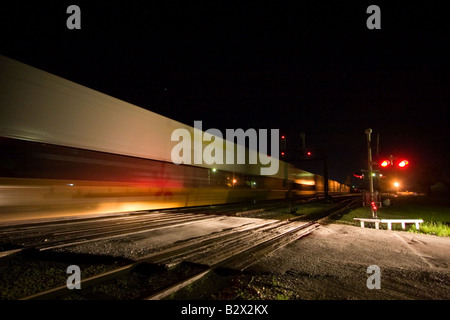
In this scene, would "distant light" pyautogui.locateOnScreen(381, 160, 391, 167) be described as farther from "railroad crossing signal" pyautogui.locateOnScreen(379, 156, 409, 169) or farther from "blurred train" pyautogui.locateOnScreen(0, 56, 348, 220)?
"blurred train" pyautogui.locateOnScreen(0, 56, 348, 220)

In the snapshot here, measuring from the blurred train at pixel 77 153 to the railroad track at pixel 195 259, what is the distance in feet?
22.7

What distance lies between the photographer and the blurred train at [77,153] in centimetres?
830

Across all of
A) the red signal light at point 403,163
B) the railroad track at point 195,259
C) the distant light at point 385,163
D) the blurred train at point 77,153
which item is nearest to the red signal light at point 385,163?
the distant light at point 385,163

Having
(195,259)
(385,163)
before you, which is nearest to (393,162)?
(385,163)

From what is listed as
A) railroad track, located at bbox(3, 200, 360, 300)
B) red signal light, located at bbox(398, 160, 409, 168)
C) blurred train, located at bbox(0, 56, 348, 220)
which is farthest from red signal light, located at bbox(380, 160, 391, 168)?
blurred train, located at bbox(0, 56, 348, 220)

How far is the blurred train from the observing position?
27.2 ft

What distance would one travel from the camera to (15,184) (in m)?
8.06

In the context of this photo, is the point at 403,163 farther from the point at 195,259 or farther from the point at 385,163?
the point at 195,259

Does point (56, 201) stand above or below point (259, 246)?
above

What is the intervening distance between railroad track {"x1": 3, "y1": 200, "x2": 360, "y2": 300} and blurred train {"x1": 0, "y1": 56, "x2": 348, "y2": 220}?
6.93 metres
